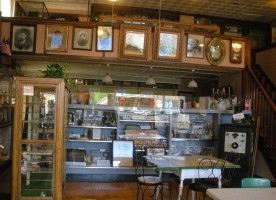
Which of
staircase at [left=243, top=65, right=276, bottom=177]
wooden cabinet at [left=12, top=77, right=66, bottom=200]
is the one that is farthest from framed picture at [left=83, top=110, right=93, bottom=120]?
staircase at [left=243, top=65, right=276, bottom=177]

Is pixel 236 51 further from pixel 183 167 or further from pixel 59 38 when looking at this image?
pixel 59 38

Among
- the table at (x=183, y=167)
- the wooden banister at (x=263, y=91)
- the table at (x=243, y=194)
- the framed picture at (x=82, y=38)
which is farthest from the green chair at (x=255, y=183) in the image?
the framed picture at (x=82, y=38)

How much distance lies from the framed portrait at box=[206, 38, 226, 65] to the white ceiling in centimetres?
270

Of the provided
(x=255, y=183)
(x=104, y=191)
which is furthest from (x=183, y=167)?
(x=104, y=191)

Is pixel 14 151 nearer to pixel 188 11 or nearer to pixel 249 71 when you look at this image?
pixel 249 71

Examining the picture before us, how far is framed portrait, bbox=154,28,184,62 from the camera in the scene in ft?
21.4

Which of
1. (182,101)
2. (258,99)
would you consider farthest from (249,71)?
(182,101)

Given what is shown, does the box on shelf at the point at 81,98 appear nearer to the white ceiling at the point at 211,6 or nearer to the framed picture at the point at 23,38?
→ the framed picture at the point at 23,38

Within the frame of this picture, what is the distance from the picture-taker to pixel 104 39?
647 centimetres

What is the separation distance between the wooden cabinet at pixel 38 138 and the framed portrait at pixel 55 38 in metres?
1.92

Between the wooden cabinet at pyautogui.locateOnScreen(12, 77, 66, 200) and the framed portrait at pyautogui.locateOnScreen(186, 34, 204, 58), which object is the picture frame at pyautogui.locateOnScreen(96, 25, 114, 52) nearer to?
the framed portrait at pyautogui.locateOnScreen(186, 34, 204, 58)

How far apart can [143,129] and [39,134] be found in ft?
9.95

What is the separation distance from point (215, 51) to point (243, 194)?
469cm

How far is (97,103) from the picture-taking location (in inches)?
271
